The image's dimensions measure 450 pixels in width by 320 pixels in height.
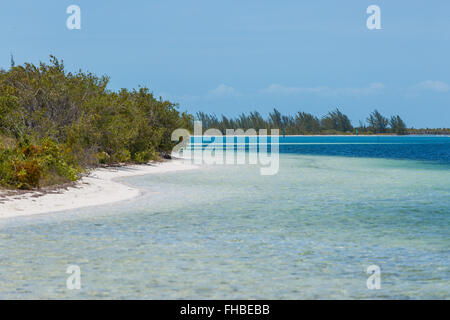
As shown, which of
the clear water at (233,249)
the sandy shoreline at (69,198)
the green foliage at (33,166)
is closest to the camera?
the clear water at (233,249)

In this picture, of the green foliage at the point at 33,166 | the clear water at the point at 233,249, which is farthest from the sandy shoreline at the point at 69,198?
the clear water at the point at 233,249

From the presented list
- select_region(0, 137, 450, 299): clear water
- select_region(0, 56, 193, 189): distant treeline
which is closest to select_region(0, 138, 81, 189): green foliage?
select_region(0, 56, 193, 189): distant treeline

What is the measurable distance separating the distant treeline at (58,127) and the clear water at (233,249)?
427cm

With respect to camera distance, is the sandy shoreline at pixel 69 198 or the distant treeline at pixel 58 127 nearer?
the sandy shoreline at pixel 69 198

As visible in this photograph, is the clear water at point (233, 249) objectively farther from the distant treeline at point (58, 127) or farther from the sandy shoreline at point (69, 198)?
the distant treeline at point (58, 127)

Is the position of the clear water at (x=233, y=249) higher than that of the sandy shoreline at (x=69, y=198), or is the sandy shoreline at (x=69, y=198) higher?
the sandy shoreline at (x=69, y=198)

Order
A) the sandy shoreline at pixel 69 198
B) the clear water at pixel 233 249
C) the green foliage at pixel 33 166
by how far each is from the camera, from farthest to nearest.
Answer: the green foliage at pixel 33 166, the sandy shoreline at pixel 69 198, the clear water at pixel 233 249

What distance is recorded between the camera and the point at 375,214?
1959 centimetres

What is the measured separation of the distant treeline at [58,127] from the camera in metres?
23.1

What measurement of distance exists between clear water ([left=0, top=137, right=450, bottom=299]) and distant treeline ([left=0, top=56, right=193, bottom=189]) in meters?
4.27

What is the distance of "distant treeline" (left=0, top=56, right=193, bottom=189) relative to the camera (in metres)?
23.1

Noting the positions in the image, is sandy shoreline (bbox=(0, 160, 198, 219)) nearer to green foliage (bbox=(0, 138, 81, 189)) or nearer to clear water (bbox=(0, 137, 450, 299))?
green foliage (bbox=(0, 138, 81, 189))
